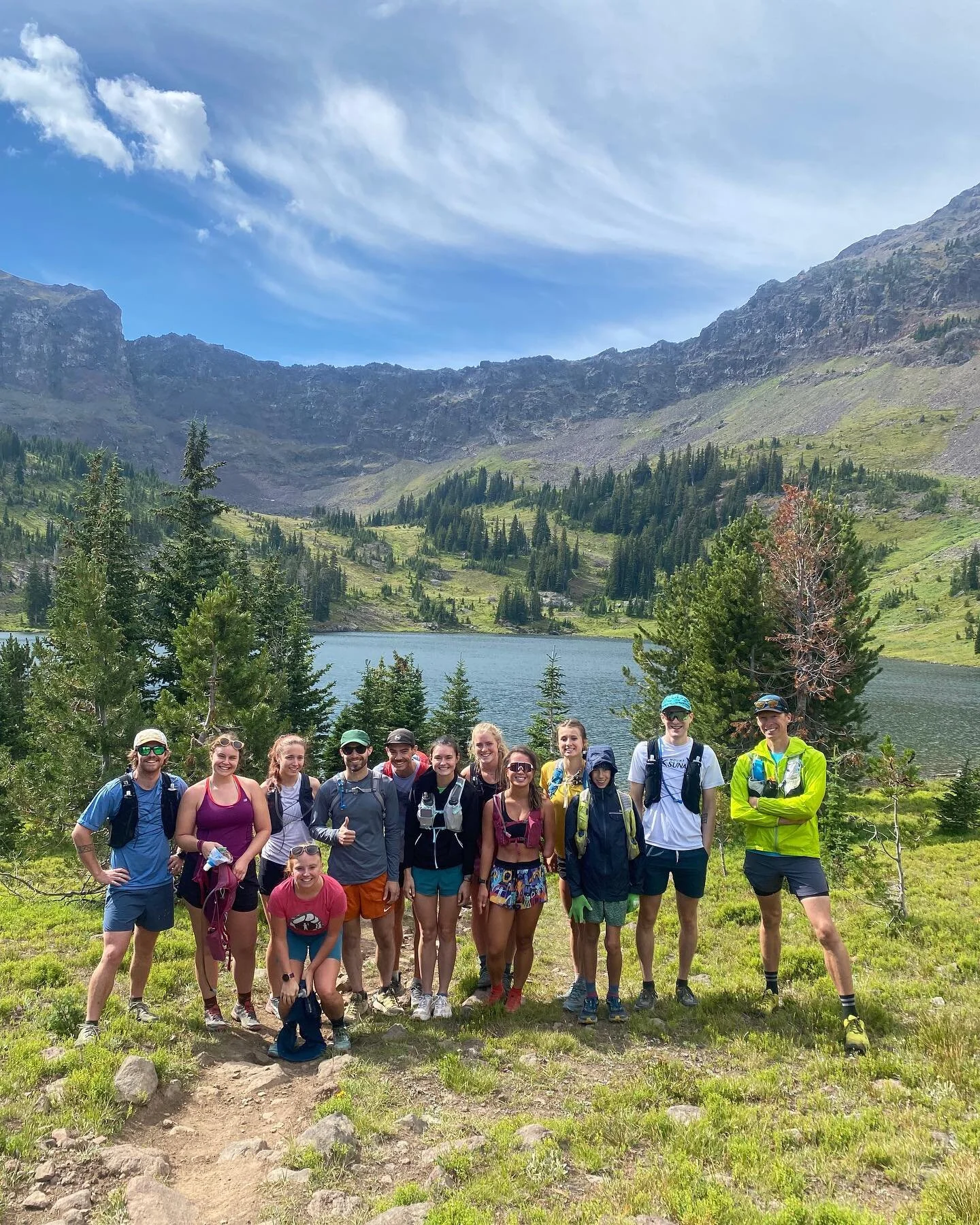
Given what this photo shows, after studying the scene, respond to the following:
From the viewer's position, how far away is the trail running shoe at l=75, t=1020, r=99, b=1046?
6555 millimetres

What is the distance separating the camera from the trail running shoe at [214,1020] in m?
7.31

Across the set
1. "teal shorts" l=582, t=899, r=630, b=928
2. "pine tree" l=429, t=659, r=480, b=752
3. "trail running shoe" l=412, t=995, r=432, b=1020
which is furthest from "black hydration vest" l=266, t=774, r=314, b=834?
"pine tree" l=429, t=659, r=480, b=752

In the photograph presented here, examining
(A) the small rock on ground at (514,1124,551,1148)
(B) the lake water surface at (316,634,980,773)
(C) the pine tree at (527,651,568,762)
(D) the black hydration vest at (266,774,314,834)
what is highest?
(D) the black hydration vest at (266,774,314,834)

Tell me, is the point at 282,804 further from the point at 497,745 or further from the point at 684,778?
the point at 684,778

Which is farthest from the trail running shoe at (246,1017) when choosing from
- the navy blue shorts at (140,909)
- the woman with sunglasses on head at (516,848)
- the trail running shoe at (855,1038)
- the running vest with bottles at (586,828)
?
the trail running shoe at (855,1038)

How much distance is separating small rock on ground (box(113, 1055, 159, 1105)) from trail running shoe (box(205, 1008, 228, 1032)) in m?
1.14

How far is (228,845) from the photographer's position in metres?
7.34

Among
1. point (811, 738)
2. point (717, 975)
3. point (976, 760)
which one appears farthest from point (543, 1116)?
point (976, 760)

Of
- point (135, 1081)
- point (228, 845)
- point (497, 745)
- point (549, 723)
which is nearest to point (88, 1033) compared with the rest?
point (135, 1081)

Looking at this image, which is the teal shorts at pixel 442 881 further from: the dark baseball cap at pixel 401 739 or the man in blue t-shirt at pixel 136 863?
the man in blue t-shirt at pixel 136 863

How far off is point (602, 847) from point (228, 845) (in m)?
4.10

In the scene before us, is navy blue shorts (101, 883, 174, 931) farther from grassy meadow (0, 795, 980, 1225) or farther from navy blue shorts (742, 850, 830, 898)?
navy blue shorts (742, 850, 830, 898)

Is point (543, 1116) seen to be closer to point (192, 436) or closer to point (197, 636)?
point (197, 636)

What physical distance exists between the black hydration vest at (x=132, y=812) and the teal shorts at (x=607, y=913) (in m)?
4.66
